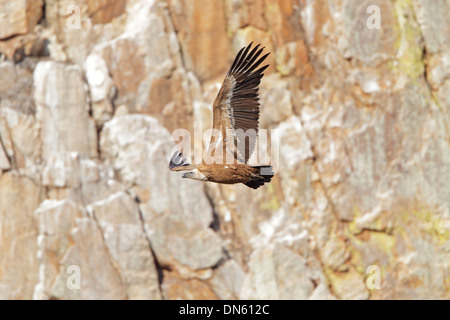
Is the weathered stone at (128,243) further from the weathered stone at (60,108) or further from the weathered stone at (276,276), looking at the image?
the weathered stone at (276,276)

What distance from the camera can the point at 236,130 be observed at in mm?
7992

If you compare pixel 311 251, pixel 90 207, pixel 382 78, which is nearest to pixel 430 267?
pixel 311 251

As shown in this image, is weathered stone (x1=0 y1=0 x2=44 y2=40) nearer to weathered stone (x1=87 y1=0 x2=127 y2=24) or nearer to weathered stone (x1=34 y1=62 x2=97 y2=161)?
weathered stone (x1=34 y1=62 x2=97 y2=161)

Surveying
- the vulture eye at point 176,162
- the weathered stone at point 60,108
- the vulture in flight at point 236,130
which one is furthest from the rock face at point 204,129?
the vulture in flight at point 236,130

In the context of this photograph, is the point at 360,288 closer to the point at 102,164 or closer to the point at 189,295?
the point at 189,295

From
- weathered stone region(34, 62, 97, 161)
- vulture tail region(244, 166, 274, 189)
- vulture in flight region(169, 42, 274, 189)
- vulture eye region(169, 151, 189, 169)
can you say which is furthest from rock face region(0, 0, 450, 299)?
vulture tail region(244, 166, 274, 189)

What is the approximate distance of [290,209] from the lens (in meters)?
13.7

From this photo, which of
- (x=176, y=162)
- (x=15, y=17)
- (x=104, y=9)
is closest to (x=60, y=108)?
(x=15, y=17)

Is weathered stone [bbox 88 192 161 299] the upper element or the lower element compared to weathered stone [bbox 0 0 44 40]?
lower

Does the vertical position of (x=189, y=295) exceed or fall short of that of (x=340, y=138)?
it falls short

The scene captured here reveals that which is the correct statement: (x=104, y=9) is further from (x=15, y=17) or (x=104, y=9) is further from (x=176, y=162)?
(x=176, y=162)

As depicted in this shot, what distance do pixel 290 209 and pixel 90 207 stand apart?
11.7ft

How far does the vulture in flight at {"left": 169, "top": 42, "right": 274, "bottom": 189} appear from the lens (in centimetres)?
777
